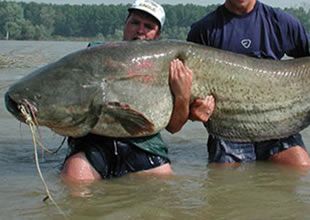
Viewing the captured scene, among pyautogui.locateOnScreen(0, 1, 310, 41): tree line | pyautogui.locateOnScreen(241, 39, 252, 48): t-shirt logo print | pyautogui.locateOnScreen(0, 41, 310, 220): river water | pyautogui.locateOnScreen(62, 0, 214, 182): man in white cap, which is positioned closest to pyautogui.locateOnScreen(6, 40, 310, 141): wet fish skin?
pyautogui.locateOnScreen(62, 0, 214, 182): man in white cap

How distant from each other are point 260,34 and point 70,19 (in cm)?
8793

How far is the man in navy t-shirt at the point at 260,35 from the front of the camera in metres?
5.41

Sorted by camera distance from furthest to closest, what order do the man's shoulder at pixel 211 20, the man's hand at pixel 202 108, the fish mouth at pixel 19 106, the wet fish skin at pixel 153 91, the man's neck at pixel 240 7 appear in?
1. the man's shoulder at pixel 211 20
2. the man's neck at pixel 240 7
3. the man's hand at pixel 202 108
4. the wet fish skin at pixel 153 91
5. the fish mouth at pixel 19 106

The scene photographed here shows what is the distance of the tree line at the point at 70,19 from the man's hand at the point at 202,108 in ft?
221

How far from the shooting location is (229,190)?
4.50 m

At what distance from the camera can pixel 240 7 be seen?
17.7 ft

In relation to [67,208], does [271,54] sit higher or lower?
higher

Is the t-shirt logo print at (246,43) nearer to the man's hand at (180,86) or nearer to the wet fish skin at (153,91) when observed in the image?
the wet fish skin at (153,91)

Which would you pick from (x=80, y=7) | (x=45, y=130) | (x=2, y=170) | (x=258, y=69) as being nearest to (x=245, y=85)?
(x=258, y=69)

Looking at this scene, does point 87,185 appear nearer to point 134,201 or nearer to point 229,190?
point 134,201

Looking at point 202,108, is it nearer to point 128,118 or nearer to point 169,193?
point 128,118

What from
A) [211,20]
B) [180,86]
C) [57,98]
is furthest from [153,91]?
[211,20]

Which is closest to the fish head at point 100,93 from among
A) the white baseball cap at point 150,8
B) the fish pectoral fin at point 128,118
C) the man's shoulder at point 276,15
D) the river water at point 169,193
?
the fish pectoral fin at point 128,118

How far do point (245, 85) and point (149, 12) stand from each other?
1066mm
